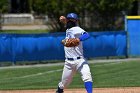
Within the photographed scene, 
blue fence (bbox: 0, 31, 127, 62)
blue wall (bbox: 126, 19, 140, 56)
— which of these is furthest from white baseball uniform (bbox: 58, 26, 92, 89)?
blue wall (bbox: 126, 19, 140, 56)

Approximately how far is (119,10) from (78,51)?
28.1 m

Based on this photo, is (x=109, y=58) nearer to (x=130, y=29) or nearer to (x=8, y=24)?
(x=130, y=29)

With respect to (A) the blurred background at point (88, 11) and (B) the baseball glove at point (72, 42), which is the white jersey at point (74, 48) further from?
(A) the blurred background at point (88, 11)

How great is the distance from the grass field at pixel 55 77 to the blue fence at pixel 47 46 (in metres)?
1.70

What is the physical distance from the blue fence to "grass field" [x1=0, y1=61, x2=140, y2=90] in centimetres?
170

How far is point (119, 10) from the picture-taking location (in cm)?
3844

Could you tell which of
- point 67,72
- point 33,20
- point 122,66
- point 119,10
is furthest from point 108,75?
point 33,20

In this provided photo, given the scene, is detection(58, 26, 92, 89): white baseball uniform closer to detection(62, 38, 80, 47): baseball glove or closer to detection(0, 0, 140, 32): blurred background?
detection(62, 38, 80, 47): baseball glove

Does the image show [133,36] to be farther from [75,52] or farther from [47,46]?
[75,52]

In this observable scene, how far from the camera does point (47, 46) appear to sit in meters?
23.0

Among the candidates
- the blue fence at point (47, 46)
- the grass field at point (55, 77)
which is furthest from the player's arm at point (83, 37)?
the blue fence at point (47, 46)

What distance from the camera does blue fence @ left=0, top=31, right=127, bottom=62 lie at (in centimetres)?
2228

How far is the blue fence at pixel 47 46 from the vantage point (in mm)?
22281

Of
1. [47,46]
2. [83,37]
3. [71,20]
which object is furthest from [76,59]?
[47,46]
